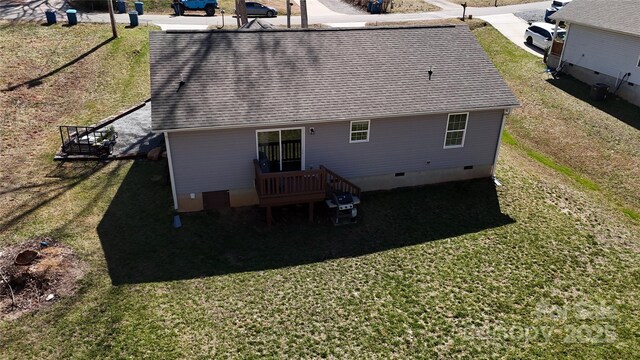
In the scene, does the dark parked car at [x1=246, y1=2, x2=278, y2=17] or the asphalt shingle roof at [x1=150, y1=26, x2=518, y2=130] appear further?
the dark parked car at [x1=246, y1=2, x2=278, y2=17]

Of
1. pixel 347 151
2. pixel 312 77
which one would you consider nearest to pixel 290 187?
pixel 347 151

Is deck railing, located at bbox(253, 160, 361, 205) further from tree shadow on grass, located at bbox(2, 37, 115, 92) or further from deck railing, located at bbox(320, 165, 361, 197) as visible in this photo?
tree shadow on grass, located at bbox(2, 37, 115, 92)

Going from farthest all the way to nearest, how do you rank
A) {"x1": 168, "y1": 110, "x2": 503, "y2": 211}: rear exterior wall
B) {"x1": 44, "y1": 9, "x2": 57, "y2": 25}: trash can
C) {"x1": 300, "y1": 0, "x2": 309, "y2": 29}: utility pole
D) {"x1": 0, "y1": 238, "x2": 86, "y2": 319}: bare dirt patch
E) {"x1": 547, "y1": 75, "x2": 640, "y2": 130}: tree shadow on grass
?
1. {"x1": 44, "y1": 9, "x2": 57, "y2": 25}: trash can
2. {"x1": 300, "y1": 0, "x2": 309, "y2": 29}: utility pole
3. {"x1": 547, "y1": 75, "x2": 640, "y2": 130}: tree shadow on grass
4. {"x1": 168, "y1": 110, "x2": 503, "y2": 211}: rear exterior wall
5. {"x1": 0, "y1": 238, "x2": 86, "y2": 319}: bare dirt patch

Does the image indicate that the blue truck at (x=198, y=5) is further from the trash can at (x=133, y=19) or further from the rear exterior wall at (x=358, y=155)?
the rear exterior wall at (x=358, y=155)

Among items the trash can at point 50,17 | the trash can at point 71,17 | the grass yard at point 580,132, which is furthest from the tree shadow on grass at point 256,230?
the trash can at point 50,17

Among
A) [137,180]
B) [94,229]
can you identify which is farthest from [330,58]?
[94,229]

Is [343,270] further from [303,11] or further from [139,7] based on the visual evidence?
[139,7]

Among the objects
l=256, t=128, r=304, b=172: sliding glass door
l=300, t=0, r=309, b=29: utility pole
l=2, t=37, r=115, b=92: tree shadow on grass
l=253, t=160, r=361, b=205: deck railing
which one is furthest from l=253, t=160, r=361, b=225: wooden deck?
l=300, t=0, r=309, b=29: utility pole
